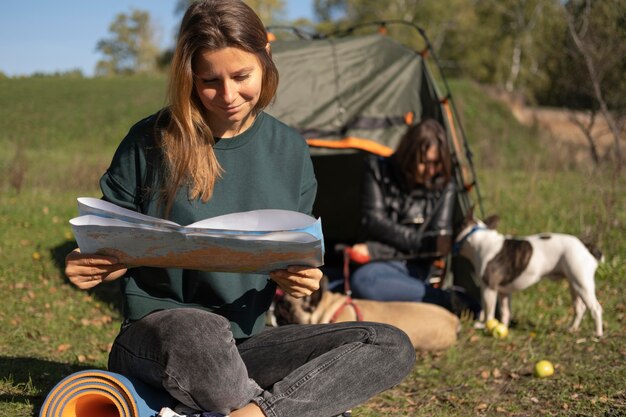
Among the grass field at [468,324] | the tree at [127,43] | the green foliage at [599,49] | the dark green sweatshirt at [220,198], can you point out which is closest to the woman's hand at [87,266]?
the dark green sweatshirt at [220,198]

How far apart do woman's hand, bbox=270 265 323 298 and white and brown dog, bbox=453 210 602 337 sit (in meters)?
2.85

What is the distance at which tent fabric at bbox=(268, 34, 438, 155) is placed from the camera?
19.1 ft

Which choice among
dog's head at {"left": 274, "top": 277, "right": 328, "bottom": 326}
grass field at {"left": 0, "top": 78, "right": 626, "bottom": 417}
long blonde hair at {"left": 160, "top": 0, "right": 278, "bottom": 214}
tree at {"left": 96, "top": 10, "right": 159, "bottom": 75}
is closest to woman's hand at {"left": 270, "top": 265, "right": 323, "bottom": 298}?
long blonde hair at {"left": 160, "top": 0, "right": 278, "bottom": 214}

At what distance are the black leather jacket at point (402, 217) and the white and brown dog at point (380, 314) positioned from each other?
18.1 inches

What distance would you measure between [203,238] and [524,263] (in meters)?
3.30

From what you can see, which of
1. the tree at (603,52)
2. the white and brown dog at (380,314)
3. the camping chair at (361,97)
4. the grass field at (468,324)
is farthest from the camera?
the tree at (603,52)

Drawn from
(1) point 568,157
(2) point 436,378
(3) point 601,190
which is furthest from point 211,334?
(1) point 568,157

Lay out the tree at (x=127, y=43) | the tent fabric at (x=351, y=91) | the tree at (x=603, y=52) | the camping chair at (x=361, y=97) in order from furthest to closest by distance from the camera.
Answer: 1. the tree at (x=127, y=43)
2. the tree at (x=603, y=52)
3. the tent fabric at (x=351, y=91)
4. the camping chair at (x=361, y=97)

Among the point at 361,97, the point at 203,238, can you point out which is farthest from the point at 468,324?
the point at 203,238

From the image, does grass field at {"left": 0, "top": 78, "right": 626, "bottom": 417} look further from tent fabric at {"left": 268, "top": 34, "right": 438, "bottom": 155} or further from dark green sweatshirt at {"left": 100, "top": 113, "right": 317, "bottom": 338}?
tent fabric at {"left": 268, "top": 34, "right": 438, "bottom": 155}

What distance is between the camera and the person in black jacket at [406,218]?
5145mm

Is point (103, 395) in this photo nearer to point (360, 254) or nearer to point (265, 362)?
point (265, 362)

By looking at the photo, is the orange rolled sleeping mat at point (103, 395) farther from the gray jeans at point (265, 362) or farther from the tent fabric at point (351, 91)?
the tent fabric at point (351, 91)

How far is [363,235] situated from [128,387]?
3.11 m
